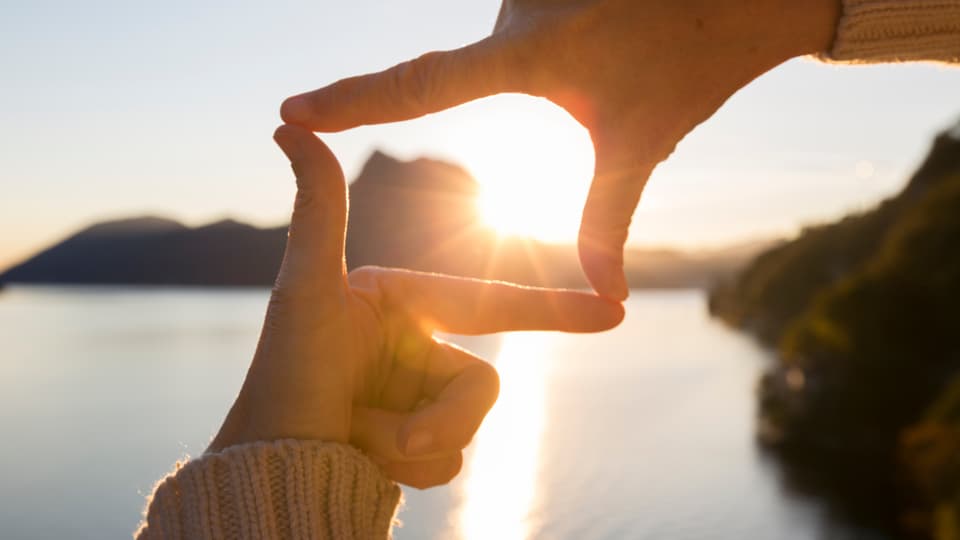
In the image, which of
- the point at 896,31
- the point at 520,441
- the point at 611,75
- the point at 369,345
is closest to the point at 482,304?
the point at 369,345

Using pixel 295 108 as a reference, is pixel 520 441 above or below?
below


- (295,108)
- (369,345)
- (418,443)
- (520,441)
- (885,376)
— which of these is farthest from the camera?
(520,441)

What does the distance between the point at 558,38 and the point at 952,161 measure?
57.1 meters

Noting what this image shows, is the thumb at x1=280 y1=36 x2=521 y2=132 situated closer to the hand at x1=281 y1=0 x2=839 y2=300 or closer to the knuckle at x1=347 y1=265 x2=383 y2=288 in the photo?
the hand at x1=281 y1=0 x2=839 y2=300

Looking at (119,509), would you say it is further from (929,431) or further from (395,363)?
(395,363)

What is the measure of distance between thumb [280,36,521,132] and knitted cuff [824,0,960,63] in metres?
0.66

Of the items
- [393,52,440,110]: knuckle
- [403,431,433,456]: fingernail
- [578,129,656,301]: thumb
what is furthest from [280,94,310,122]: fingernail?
[403,431,433,456]: fingernail

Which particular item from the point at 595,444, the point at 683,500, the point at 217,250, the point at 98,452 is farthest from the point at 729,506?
the point at 217,250

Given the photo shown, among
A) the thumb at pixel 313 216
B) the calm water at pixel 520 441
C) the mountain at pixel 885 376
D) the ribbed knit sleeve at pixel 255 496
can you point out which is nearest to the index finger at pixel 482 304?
the thumb at pixel 313 216

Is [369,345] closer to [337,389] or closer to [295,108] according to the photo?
[337,389]

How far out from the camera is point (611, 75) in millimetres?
1517

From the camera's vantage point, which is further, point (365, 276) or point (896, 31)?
point (365, 276)

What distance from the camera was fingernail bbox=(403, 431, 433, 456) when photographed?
162 centimetres

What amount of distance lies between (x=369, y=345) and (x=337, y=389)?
16 centimetres
